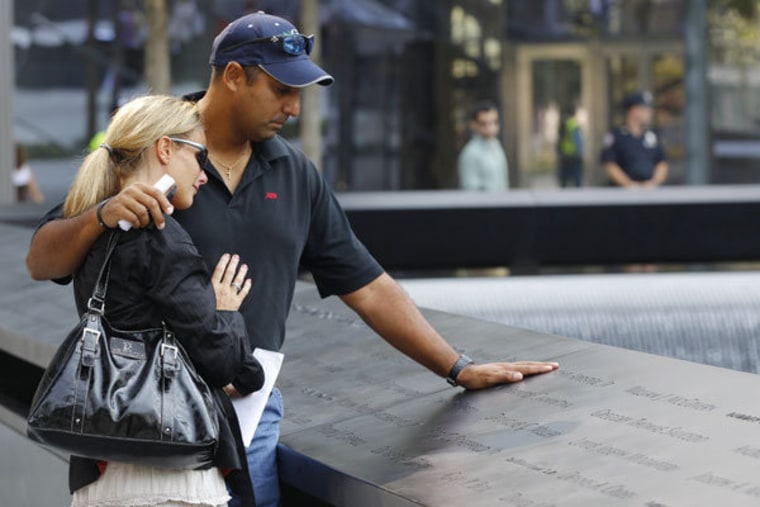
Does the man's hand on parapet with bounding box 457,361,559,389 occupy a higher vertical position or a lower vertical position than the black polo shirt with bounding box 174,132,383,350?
lower

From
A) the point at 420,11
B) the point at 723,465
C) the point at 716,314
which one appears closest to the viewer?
the point at 723,465

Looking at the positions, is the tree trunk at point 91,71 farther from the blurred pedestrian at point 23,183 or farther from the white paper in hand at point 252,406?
the white paper in hand at point 252,406

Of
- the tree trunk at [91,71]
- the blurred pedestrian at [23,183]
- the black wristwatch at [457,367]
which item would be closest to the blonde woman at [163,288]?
the black wristwatch at [457,367]

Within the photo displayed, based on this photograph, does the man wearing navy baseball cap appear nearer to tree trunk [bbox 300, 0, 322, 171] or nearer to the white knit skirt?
the white knit skirt

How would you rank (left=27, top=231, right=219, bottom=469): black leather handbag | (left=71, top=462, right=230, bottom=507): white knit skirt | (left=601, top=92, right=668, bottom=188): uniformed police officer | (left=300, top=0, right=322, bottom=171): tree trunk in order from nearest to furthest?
(left=27, top=231, right=219, bottom=469): black leather handbag → (left=71, top=462, right=230, bottom=507): white knit skirt → (left=601, top=92, right=668, bottom=188): uniformed police officer → (left=300, top=0, right=322, bottom=171): tree trunk

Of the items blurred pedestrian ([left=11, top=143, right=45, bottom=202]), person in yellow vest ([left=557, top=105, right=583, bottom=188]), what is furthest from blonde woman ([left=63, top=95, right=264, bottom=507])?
person in yellow vest ([left=557, top=105, right=583, bottom=188])

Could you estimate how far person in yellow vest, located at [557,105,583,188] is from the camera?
18422 mm

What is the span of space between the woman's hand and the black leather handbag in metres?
0.21

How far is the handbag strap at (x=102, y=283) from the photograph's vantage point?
270cm

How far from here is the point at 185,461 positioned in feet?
8.88

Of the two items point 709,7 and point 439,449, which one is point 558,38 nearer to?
point 709,7

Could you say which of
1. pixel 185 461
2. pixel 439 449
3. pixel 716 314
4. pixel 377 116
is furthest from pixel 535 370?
pixel 377 116

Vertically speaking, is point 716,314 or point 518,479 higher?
point 518,479

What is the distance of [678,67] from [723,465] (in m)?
16.4
